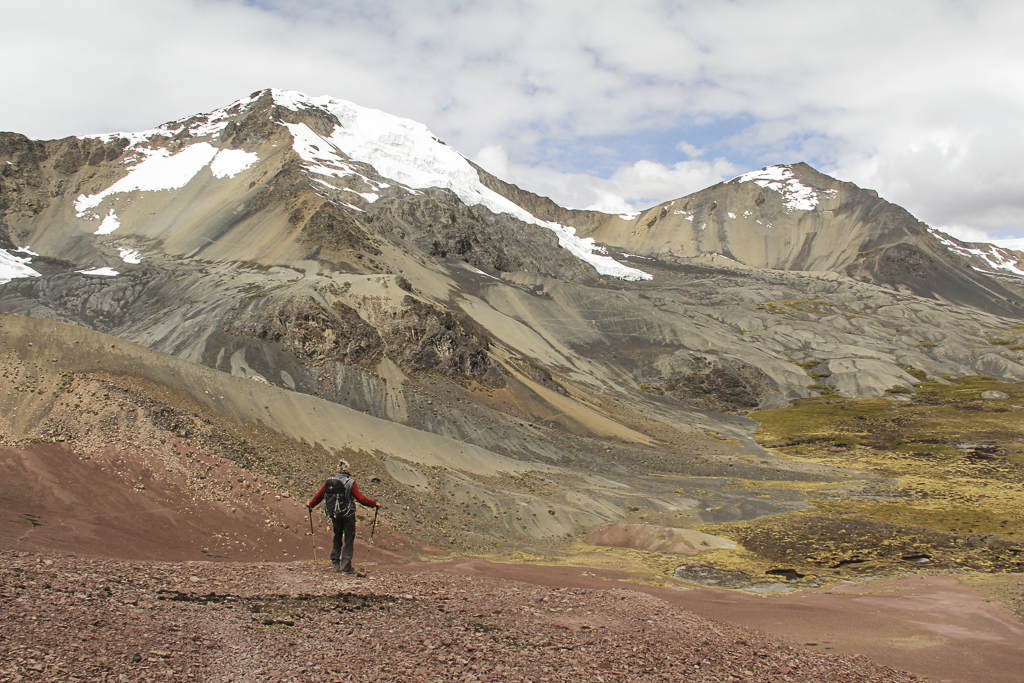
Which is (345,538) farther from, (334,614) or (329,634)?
(329,634)

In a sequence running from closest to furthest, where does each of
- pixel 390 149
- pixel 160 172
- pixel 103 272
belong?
1. pixel 103 272
2. pixel 160 172
3. pixel 390 149

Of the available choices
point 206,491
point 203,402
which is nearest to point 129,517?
point 206,491

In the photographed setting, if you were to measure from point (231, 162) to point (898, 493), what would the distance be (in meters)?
128

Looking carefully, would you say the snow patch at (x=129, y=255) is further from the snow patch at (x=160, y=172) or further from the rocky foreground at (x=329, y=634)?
the rocky foreground at (x=329, y=634)

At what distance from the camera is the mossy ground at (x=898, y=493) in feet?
82.6

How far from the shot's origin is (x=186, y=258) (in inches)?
3629

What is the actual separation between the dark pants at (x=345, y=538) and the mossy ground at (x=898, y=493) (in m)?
15.2

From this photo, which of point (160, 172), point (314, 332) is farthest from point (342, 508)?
point (160, 172)

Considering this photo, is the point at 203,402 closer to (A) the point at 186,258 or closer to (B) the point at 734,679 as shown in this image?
(B) the point at 734,679

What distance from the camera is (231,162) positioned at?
410ft

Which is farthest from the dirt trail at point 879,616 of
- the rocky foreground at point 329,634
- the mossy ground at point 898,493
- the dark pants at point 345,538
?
the mossy ground at point 898,493

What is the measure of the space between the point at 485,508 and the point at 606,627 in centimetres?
1594

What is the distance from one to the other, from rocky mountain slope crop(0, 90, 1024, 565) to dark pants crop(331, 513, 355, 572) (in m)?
8.22

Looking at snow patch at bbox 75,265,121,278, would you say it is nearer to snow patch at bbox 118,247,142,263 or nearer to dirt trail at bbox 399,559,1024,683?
snow patch at bbox 118,247,142,263
